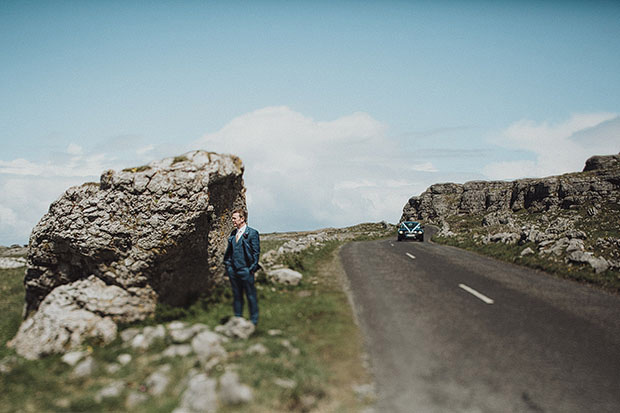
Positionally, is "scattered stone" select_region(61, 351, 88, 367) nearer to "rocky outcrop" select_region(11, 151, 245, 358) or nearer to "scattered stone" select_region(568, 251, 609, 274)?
"rocky outcrop" select_region(11, 151, 245, 358)

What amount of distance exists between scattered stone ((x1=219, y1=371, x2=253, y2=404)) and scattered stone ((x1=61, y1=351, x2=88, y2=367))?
3.87 meters

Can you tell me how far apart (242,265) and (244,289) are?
0.68 m

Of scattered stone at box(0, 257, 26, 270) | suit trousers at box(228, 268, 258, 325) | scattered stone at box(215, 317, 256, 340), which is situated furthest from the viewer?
scattered stone at box(0, 257, 26, 270)

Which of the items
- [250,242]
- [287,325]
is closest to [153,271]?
[250,242]

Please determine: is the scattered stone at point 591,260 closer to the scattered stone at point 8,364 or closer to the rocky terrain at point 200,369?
the rocky terrain at point 200,369

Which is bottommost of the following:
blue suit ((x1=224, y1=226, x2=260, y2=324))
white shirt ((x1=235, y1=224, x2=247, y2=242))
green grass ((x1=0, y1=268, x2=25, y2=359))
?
green grass ((x1=0, y1=268, x2=25, y2=359))

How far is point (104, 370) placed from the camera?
641cm

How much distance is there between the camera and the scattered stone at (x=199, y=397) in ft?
15.7

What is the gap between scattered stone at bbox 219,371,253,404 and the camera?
16.1 feet

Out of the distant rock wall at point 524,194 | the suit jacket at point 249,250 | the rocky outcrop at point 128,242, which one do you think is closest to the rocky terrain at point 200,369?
the rocky outcrop at point 128,242

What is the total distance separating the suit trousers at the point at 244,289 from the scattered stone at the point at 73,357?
10.7 feet

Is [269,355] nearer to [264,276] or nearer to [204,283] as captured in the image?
[204,283]

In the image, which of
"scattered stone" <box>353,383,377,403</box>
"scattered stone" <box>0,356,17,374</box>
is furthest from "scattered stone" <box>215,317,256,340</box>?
"scattered stone" <box>0,356,17,374</box>

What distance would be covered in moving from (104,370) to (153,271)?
367cm
